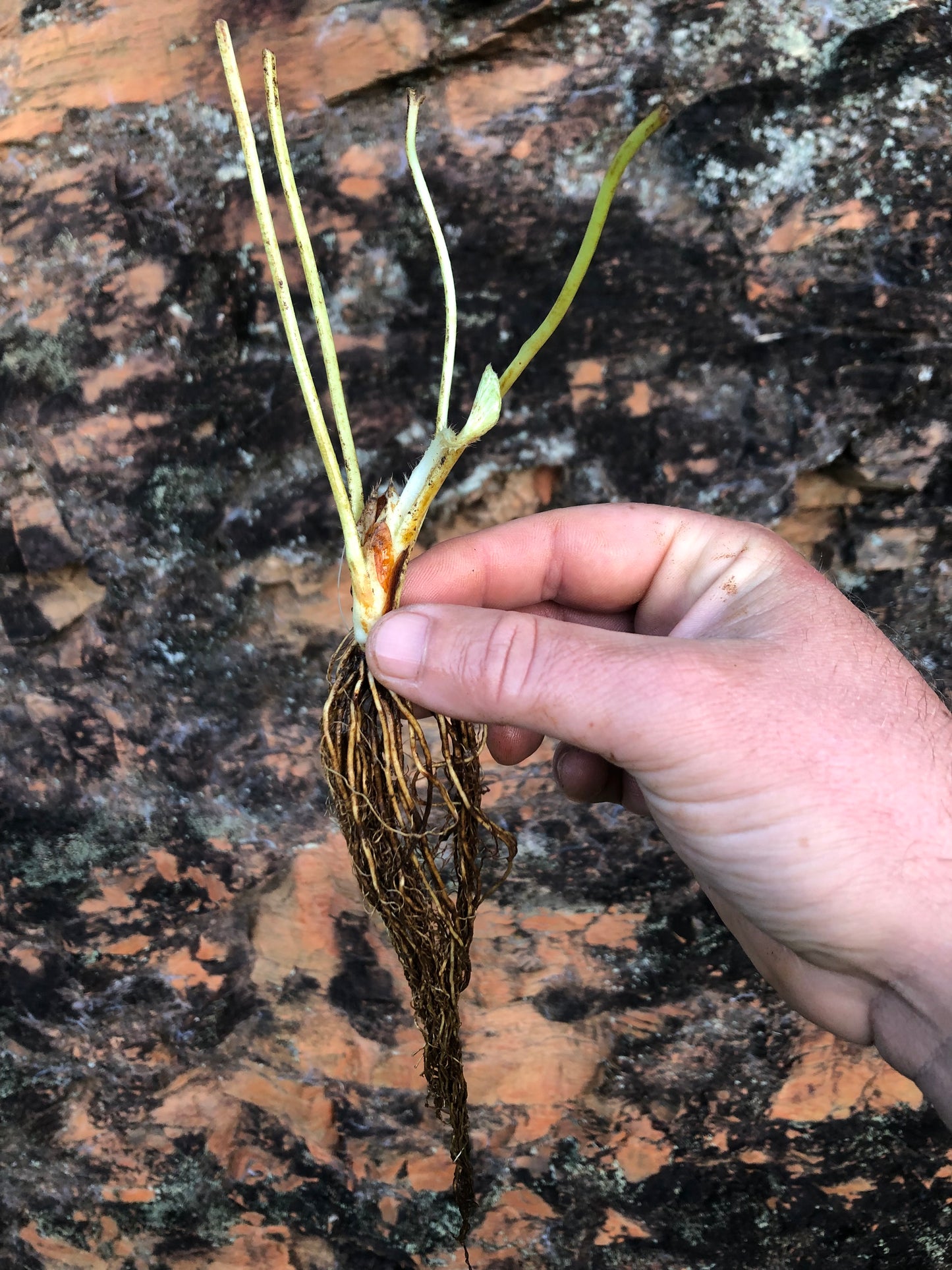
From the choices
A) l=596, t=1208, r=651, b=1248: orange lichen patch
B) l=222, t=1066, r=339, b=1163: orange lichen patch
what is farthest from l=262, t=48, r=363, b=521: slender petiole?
l=596, t=1208, r=651, b=1248: orange lichen patch

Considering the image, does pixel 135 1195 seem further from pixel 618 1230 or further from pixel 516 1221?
pixel 618 1230

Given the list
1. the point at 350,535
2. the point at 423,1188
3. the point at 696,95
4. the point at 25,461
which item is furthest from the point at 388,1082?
the point at 696,95

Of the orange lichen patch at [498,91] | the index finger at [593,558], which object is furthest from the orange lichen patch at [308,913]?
the orange lichen patch at [498,91]

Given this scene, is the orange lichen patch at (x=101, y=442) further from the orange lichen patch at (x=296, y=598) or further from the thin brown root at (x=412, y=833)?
the thin brown root at (x=412, y=833)

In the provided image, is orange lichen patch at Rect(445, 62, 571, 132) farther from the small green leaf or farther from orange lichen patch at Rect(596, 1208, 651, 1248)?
orange lichen patch at Rect(596, 1208, 651, 1248)

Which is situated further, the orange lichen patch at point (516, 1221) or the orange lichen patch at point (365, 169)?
the orange lichen patch at point (516, 1221)

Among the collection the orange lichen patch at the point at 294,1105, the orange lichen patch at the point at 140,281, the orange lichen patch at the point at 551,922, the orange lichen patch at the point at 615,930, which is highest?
the orange lichen patch at the point at 140,281

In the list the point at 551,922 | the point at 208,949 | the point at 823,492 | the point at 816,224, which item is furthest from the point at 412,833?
the point at 816,224

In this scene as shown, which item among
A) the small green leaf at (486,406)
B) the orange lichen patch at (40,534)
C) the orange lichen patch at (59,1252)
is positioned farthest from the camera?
the orange lichen patch at (59,1252)
